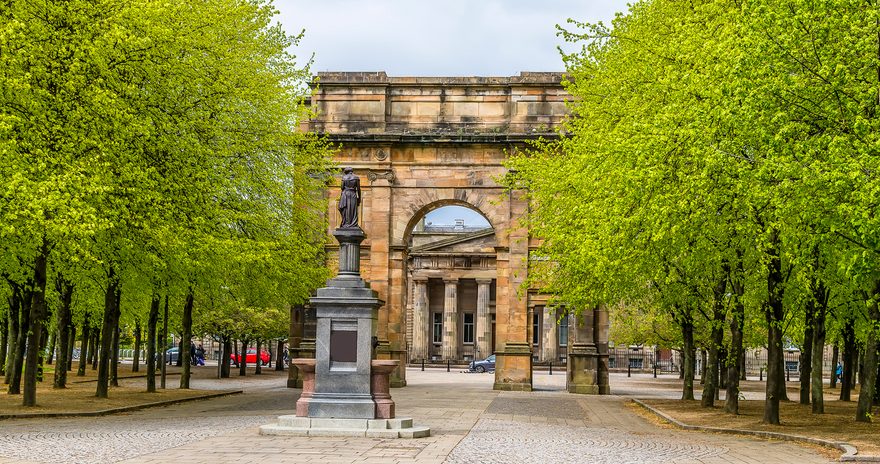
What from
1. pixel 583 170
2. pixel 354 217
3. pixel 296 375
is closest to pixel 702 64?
pixel 583 170

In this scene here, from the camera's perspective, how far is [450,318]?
8688cm

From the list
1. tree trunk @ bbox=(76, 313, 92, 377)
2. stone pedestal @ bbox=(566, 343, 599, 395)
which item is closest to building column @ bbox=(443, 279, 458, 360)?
tree trunk @ bbox=(76, 313, 92, 377)

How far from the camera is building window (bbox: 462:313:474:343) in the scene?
9338cm

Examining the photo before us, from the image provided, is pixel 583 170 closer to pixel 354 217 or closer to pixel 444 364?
pixel 354 217

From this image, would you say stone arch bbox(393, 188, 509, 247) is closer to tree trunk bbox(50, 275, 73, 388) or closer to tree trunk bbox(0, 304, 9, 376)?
tree trunk bbox(50, 275, 73, 388)

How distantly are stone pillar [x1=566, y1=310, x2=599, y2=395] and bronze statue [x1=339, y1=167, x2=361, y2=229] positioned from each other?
75.3ft

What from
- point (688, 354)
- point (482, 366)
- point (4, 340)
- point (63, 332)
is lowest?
point (482, 366)

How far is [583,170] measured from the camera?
1128 inches

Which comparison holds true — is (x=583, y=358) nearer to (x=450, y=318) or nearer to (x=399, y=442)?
(x=399, y=442)

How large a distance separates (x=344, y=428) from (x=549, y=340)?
2811 inches

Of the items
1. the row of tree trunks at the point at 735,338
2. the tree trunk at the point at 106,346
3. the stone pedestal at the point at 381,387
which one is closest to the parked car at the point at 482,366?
the tree trunk at the point at 106,346

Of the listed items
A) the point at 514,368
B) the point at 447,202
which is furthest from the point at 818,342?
the point at 447,202

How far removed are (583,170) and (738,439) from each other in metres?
9.68

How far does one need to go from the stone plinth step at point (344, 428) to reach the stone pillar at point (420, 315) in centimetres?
6747
